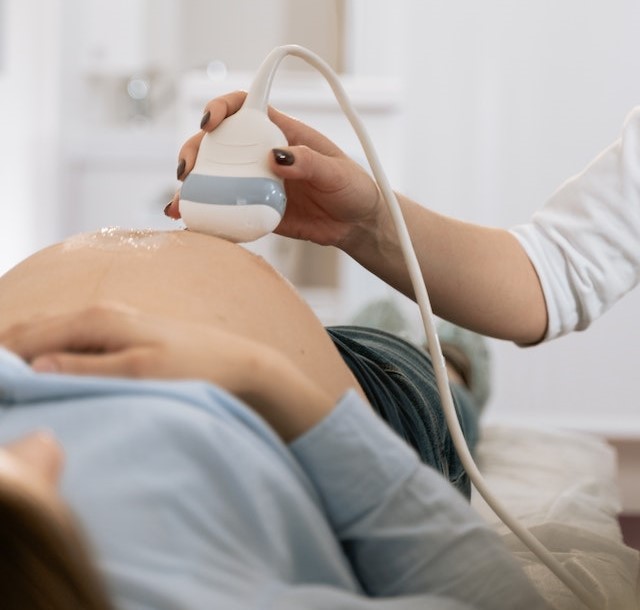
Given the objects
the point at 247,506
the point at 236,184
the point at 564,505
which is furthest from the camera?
the point at 564,505

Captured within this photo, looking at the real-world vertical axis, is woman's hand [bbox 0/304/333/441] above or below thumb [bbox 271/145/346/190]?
below

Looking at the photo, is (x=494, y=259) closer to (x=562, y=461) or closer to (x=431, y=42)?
(x=562, y=461)

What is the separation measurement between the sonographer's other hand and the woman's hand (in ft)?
0.96

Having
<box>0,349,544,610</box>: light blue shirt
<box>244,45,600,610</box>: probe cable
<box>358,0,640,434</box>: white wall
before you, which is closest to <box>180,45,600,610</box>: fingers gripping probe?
<box>244,45,600,610</box>: probe cable

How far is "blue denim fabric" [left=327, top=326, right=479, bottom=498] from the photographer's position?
34.9 inches

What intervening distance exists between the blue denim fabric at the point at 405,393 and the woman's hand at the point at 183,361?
10.8 inches

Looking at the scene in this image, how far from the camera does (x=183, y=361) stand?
59 cm

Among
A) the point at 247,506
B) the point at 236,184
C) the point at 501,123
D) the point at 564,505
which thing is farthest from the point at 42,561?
the point at 501,123

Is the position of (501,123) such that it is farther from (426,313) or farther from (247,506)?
(247,506)

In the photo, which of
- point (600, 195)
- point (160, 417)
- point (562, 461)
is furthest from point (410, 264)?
point (562, 461)

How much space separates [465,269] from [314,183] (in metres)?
0.20

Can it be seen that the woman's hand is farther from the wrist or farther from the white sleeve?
the white sleeve

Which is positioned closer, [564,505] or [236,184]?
[236,184]

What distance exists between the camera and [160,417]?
52 cm
